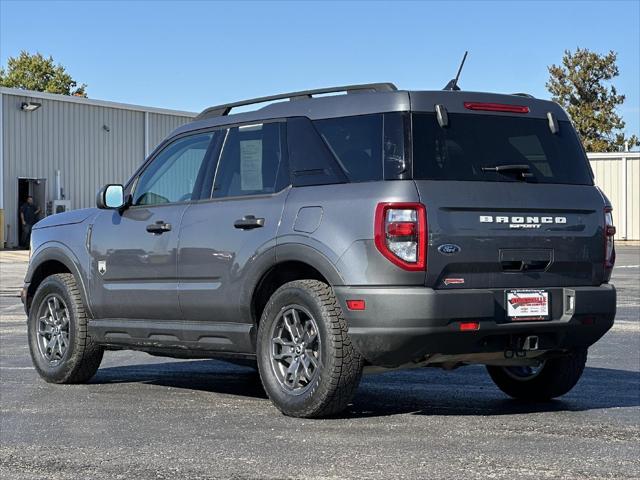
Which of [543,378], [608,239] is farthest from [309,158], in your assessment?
[543,378]

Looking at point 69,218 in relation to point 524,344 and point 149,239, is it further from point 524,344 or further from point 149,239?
point 524,344

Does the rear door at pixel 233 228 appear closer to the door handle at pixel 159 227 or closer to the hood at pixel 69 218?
the door handle at pixel 159 227

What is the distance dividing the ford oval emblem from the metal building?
3681 cm

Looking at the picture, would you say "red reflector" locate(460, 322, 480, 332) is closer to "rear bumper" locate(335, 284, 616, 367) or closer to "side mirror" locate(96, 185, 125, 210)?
"rear bumper" locate(335, 284, 616, 367)

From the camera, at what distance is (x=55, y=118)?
1743 inches

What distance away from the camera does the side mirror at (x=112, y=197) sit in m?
8.88

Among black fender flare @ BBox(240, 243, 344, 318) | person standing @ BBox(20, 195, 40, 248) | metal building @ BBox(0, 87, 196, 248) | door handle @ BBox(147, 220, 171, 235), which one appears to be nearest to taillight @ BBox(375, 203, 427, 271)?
black fender flare @ BBox(240, 243, 344, 318)

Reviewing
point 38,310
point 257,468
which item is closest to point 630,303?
point 38,310

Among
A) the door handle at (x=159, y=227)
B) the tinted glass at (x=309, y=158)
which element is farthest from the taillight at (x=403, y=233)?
the door handle at (x=159, y=227)

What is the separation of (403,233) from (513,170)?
3.13ft

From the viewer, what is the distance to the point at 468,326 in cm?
691

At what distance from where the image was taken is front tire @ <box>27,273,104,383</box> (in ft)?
29.7

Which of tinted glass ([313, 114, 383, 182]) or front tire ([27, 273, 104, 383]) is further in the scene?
front tire ([27, 273, 104, 383])

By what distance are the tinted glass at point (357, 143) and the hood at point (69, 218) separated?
251 cm
